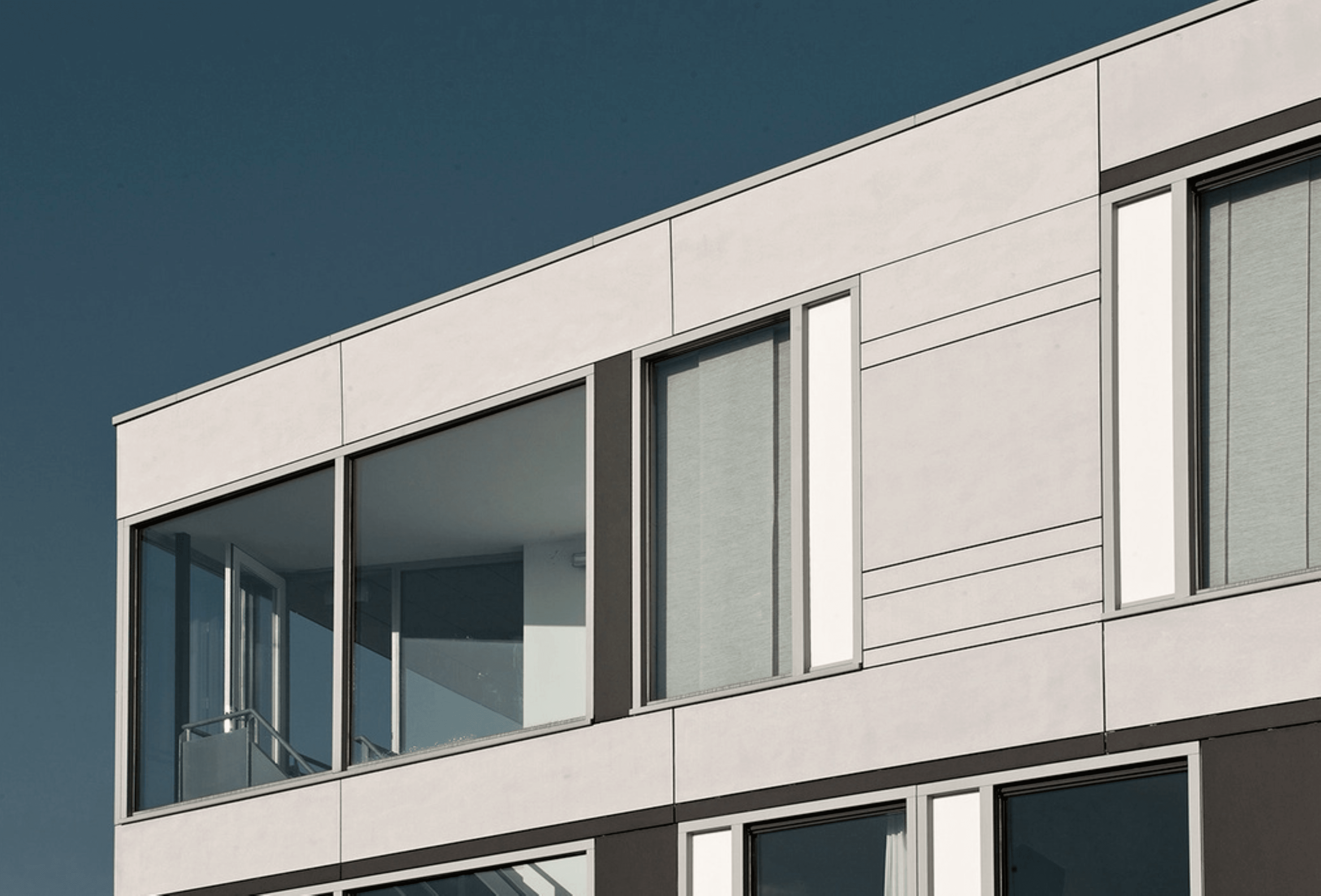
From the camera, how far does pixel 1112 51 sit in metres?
12.9

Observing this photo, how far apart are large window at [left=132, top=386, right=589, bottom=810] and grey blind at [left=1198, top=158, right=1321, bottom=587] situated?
4.73 meters

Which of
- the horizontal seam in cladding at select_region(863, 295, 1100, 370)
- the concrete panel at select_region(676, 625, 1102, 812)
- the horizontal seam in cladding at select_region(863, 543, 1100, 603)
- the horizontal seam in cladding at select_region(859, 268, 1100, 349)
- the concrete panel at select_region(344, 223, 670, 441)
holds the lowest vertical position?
the concrete panel at select_region(676, 625, 1102, 812)

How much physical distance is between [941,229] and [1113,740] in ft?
11.4

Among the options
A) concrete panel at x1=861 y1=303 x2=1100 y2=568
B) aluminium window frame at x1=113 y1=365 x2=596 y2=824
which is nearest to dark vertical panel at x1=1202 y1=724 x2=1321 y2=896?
concrete panel at x1=861 y1=303 x2=1100 y2=568

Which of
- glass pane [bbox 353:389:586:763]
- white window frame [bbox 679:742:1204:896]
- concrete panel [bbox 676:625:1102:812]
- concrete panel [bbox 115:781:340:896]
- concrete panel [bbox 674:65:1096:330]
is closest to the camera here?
white window frame [bbox 679:742:1204:896]

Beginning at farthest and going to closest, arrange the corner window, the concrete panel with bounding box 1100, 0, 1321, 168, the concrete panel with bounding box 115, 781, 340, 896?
the concrete panel with bounding box 115, 781, 340, 896, the corner window, the concrete panel with bounding box 1100, 0, 1321, 168

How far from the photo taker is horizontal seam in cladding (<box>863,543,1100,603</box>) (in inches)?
491

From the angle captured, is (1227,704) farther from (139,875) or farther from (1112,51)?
(139,875)

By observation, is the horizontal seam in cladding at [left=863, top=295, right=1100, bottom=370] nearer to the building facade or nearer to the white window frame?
the building facade

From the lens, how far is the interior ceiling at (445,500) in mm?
15453

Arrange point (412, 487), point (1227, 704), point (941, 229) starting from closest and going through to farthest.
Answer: point (1227, 704), point (941, 229), point (412, 487)

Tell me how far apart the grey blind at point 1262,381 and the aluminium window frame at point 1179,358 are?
74mm

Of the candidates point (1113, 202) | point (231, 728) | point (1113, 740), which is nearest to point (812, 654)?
point (1113, 740)

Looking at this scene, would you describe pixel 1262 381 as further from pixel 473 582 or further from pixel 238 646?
pixel 238 646
